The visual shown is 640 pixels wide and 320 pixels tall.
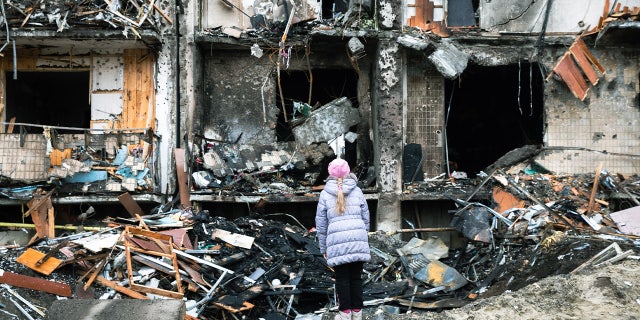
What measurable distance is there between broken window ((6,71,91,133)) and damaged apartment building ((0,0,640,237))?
299 millimetres

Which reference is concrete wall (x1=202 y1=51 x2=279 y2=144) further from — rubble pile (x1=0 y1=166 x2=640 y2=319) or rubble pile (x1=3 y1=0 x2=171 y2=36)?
rubble pile (x1=0 y1=166 x2=640 y2=319)

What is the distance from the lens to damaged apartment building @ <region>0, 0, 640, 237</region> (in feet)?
40.5

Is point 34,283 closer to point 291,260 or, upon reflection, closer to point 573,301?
point 291,260

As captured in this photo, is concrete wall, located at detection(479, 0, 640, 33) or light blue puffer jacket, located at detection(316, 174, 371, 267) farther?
concrete wall, located at detection(479, 0, 640, 33)

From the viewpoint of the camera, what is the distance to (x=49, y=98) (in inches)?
633

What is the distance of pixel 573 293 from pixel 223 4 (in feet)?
32.7

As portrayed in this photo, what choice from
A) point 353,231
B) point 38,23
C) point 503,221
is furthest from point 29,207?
point 503,221

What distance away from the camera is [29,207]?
1193cm

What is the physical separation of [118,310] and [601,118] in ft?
38.5

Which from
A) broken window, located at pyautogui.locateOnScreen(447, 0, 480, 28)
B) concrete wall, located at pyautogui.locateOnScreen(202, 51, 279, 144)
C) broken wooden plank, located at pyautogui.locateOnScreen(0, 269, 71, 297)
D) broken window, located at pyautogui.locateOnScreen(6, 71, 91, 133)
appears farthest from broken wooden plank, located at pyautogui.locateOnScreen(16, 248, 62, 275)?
broken window, located at pyautogui.locateOnScreen(447, 0, 480, 28)

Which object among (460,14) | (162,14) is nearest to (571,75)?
(460,14)

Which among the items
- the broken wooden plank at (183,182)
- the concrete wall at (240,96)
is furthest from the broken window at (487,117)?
the broken wooden plank at (183,182)

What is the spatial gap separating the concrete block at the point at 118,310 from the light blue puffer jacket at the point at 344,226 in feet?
5.57

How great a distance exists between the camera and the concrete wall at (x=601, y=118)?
13289 millimetres
